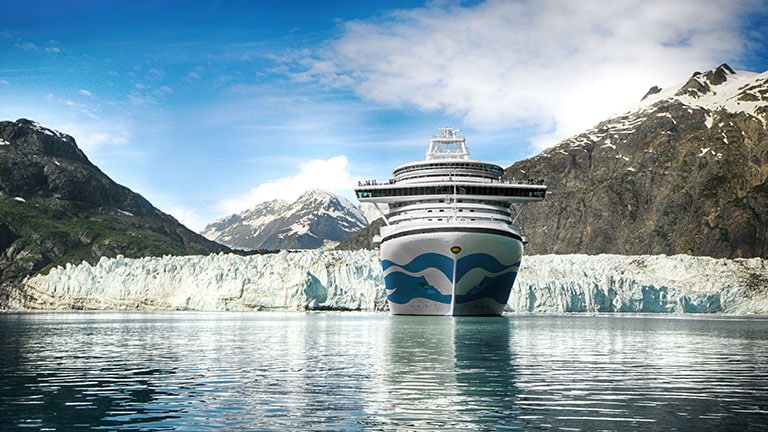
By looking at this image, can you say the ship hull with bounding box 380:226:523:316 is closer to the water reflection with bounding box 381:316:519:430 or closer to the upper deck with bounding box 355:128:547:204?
the upper deck with bounding box 355:128:547:204

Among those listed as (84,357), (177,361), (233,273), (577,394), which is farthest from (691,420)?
(233,273)

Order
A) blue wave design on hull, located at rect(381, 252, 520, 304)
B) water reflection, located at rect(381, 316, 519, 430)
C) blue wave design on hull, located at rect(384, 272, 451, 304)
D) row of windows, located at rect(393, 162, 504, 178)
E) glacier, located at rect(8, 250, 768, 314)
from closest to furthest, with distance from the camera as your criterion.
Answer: water reflection, located at rect(381, 316, 519, 430) → blue wave design on hull, located at rect(381, 252, 520, 304) → blue wave design on hull, located at rect(384, 272, 451, 304) → row of windows, located at rect(393, 162, 504, 178) → glacier, located at rect(8, 250, 768, 314)

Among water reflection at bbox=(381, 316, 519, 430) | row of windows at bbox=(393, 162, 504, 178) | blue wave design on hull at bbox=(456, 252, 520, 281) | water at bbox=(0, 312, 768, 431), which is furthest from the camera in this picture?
row of windows at bbox=(393, 162, 504, 178)

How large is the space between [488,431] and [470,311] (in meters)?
51.8

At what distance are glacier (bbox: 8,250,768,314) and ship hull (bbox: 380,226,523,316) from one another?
29326mm

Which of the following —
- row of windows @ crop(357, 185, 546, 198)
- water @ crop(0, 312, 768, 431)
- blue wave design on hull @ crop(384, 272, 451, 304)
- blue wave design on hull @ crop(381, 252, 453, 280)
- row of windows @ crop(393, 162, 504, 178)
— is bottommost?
water @ crop(0, 312, 768, 431)

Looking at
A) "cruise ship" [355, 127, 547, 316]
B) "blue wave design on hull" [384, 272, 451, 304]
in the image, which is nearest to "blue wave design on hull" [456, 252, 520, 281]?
"cruise ship" [355, 127, 547, 316]

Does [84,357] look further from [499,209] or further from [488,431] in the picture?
[499,209]

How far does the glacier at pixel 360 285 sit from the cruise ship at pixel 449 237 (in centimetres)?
2461

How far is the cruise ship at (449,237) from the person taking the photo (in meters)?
63.8

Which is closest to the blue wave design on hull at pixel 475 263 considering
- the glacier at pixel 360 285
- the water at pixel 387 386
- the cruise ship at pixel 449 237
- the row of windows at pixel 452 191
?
the cruise ship at pixel 449 237

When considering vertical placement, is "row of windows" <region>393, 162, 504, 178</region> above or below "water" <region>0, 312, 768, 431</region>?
above

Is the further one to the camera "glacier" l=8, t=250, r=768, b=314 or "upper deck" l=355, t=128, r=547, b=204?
"glacier" l=8, t=250, r=768, b=314

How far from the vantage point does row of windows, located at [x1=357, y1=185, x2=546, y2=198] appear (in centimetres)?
6900
